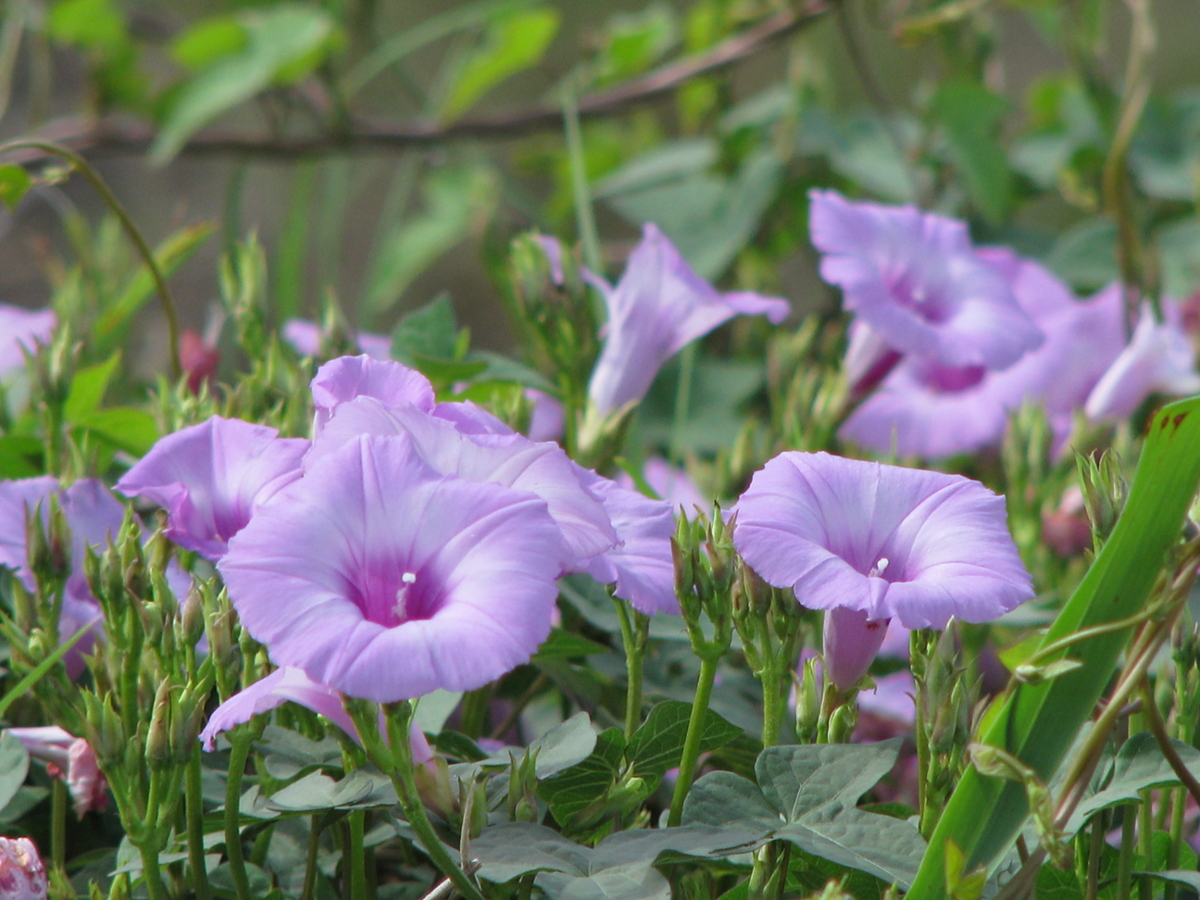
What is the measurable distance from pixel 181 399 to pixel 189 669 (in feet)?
0.83

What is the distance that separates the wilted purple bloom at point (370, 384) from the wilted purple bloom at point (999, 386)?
1.94 ft

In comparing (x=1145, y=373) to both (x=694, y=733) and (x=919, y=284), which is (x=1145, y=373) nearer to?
(x=919, y=284)

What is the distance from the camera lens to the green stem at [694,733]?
0.48 meters

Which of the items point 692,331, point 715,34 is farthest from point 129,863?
point 715,34

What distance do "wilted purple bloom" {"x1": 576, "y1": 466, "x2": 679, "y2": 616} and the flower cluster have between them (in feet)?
1.17

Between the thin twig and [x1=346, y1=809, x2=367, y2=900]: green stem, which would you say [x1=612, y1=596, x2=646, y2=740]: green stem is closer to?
[x1=346, y1=809, x2=367, y2=900]: green stem

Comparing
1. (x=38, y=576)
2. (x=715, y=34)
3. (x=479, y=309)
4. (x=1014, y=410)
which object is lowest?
(x=479, y=309)

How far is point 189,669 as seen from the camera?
1.57 feet

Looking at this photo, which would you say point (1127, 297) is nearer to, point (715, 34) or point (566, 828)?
point (715, 34)

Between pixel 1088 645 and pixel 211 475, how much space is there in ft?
1.30

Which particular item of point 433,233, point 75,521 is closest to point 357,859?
point 75,521

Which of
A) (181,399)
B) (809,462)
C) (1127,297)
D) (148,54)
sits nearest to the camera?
(809,462)

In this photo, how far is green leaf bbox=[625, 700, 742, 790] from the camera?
1.68 feet

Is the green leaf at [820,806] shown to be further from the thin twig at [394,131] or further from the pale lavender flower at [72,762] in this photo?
the thin twig at [394,131]
